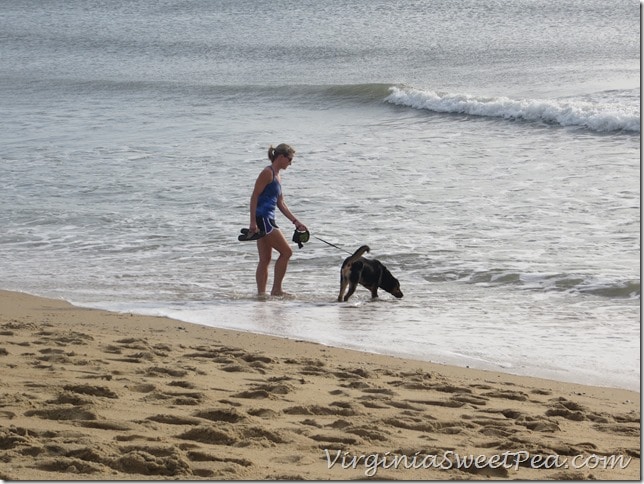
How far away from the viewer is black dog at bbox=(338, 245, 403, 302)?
891 cm

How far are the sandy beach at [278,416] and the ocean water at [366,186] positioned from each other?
80 cm

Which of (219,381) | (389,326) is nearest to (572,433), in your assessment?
(219,381)

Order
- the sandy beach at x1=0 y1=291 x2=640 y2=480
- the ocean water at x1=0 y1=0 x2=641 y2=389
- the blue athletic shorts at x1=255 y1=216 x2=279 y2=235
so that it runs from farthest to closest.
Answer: the blue athletic shorts at x1=255 y1=216 x2=279 y2=235
the ocean water at x1=0 y1=0 x2=641 y2=389
the sandy beach at x1=0 y1=291 x2=640 y2=480

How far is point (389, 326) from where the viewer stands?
8.05 meters

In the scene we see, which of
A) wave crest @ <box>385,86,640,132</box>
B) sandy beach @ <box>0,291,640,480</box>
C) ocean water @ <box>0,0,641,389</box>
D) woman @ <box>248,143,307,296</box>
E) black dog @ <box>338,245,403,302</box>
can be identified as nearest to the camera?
sandy beach @ <box>0,291,640,480</box>

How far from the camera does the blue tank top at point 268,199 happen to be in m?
9.28

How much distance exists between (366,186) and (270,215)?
4.95 metres

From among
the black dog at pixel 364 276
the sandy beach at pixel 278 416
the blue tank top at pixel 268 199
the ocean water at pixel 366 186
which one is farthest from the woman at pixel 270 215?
the sandy beach at pixel 278 416

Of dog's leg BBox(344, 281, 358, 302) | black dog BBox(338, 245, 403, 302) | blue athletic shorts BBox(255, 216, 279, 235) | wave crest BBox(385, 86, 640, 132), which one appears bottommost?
dog's leg BBox(344, 281, 358, 302)

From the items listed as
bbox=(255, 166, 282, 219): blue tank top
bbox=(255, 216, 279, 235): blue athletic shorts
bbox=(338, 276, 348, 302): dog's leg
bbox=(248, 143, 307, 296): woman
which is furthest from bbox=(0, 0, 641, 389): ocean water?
bbox=(255, 166, 282, 219): blue tank top

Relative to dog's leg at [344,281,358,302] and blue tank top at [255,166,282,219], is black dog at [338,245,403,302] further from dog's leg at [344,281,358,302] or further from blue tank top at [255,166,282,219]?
blue tank top at [255,166,282,219]

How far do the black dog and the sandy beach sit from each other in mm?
1742

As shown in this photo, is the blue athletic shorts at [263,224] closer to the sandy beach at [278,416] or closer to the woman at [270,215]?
the woman at [270,215]

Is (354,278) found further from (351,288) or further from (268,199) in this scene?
(268,199)
